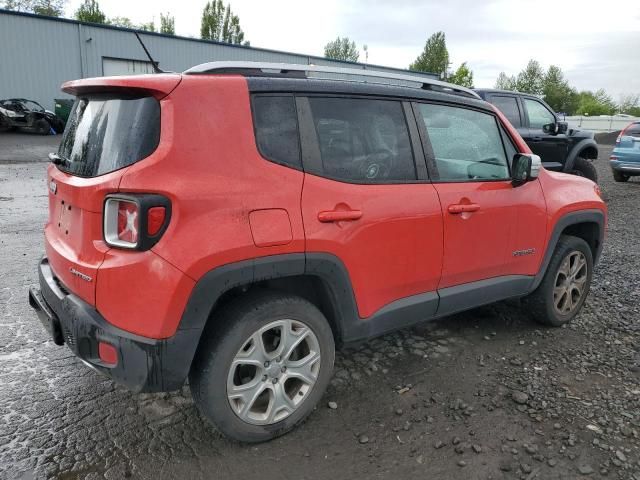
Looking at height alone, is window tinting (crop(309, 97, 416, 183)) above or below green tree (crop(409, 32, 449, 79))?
below

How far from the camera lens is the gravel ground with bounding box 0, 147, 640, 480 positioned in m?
2.45

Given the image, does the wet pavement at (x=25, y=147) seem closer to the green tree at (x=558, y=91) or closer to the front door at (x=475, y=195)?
the front door at (x=475, y=195)

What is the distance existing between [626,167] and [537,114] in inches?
163

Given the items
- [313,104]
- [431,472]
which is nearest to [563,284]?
[431,472]

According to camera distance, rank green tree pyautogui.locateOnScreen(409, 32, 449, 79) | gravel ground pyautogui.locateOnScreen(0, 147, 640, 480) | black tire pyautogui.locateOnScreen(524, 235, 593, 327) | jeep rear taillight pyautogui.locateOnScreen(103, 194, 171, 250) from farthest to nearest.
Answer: green tree pyautogui.locateOnScreen(409, 32, 449, 79)
black tire pyautogui.locateOnScreen(524, 235, 593, 327)
gravel ground pyautogui.locateOnScreen(0, 147, 640, 480)
jeep rear taillight pyautogui.locateOnScreen(103, 194, 171, 250)

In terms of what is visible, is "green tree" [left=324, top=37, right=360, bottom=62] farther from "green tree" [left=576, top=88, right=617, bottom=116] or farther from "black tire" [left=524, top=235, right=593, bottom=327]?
"black tire" [left=524, top=235, right=593, bottom=327]

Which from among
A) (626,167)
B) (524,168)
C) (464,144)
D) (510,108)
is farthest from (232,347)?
(626,167)

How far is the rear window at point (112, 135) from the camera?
7.34 feet

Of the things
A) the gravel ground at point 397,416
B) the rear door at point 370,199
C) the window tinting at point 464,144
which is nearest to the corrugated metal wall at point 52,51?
the gravel ground at point 397,416

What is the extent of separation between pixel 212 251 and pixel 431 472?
1447 mm

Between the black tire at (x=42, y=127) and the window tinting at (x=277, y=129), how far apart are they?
2305cm

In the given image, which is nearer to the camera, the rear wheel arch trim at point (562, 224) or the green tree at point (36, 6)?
the rear wheel arch trim at point (562, 224)

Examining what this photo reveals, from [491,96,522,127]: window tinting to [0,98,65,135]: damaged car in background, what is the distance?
19731mm

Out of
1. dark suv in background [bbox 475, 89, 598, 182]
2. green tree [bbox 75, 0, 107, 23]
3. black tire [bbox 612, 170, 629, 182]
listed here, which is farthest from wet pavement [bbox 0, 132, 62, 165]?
green tree [bbox 75, 0, 107, 23]
